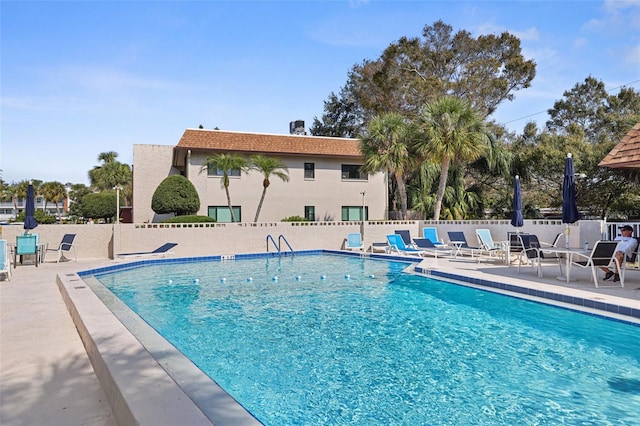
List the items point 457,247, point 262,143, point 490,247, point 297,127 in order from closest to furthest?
point 490,247
point 457,247
point 262,143
point 297,127

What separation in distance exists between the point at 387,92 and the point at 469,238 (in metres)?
15.6

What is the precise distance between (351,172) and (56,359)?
23.9m

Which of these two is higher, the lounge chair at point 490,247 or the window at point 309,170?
the window at point 309,170

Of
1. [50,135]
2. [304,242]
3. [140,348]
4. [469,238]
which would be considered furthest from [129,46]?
[469,238]

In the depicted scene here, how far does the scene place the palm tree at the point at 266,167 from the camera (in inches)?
883

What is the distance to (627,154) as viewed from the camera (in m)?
10.6

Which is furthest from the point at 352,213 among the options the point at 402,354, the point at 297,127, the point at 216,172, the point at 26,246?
the point at 402,354

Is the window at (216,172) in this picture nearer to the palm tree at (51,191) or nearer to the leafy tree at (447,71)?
the leafy tree at (447,71)

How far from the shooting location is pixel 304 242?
65.7 ft

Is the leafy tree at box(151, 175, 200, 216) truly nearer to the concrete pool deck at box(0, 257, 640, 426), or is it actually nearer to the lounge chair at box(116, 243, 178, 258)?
A: the lounge chair at box(116, 243, 178, 258)

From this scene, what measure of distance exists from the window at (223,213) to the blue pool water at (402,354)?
1427cm

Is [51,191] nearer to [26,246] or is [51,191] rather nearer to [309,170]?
[309,170]

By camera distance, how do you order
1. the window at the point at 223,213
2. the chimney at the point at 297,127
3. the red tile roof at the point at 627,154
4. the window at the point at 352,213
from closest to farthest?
the red tile roof at the point at 627,154
the window at the point at 223,213
the window at the point at 352,213
the chimney at the point at 297,127

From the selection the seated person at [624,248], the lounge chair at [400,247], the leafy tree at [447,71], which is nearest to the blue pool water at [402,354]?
the seated person at [624,248]
